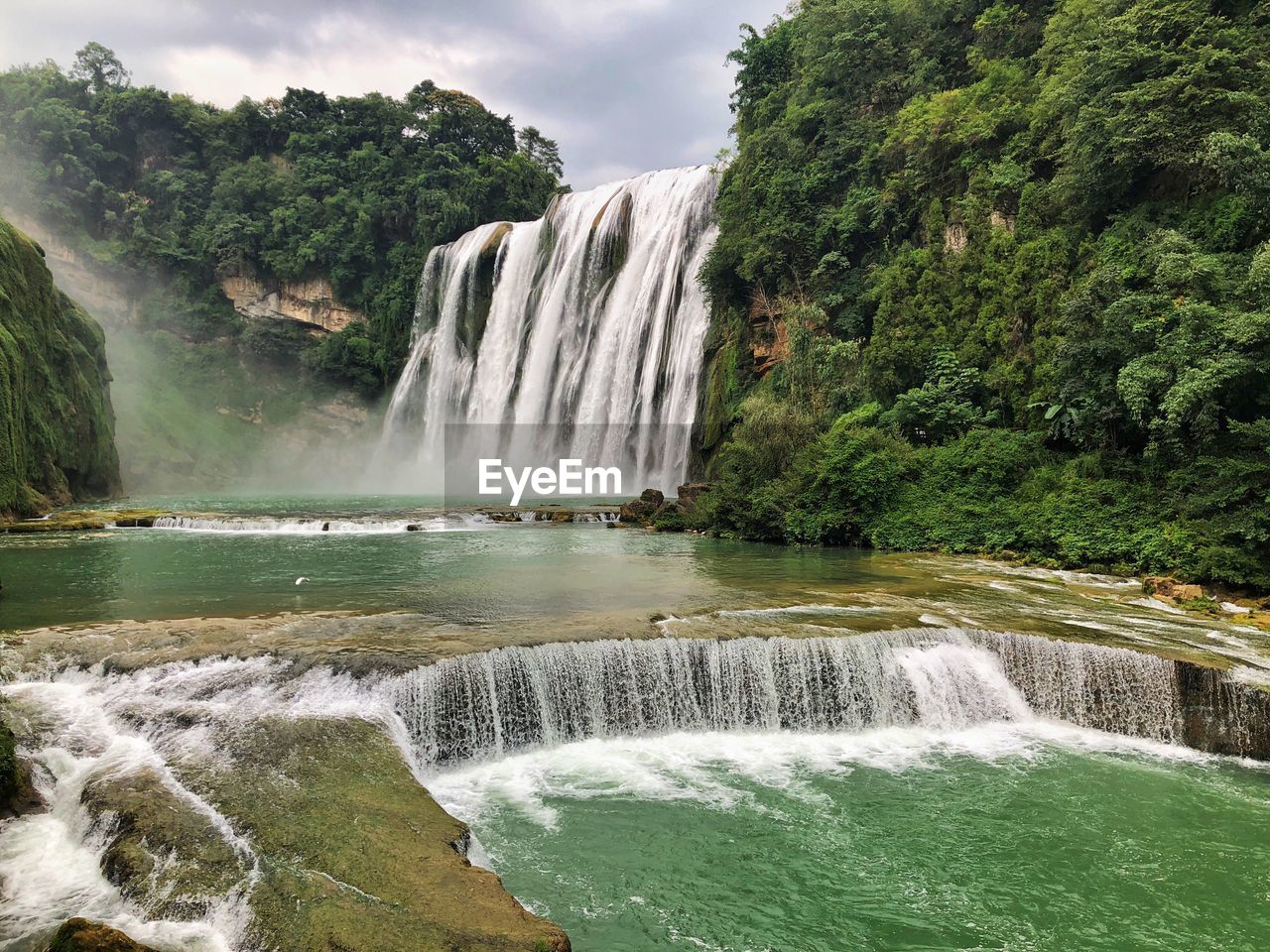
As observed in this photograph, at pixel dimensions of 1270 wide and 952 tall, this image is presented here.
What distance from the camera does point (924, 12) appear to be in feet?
83.1

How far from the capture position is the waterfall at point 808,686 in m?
7.34

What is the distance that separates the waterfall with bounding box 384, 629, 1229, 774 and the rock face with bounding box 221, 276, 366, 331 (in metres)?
47.4

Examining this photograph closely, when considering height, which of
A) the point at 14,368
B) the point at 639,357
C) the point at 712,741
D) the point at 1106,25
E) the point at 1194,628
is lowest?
the point at 712,741

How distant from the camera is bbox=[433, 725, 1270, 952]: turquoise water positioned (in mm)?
4473

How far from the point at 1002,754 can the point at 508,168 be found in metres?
50.5

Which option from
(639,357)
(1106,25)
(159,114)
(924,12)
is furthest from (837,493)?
(159,114)

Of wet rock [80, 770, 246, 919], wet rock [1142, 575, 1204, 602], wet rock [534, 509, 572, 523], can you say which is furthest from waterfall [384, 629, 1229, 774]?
→ wet rock [534, 509, 572, 523]

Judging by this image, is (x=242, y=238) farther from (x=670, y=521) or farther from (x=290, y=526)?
(x=670, y=521)

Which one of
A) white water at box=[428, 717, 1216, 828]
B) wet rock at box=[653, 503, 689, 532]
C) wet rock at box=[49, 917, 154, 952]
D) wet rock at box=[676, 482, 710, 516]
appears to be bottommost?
white water at box=[428, 717, 1216, 828]

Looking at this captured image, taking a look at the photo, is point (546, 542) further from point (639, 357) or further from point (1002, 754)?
point (639, 357)

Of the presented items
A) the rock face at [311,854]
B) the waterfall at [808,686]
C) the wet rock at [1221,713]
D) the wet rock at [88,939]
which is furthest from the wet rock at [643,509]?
the wet rock at [88,939]

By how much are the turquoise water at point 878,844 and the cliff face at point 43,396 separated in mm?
21726

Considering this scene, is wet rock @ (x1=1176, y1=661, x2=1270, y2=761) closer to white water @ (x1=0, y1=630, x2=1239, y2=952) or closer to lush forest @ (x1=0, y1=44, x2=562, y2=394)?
white water @ (x1=0, y1=630, x2=1239, y2=952)

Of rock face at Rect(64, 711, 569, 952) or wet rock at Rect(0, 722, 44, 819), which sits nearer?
rock face at Rect(64, 711, 569, 952)
